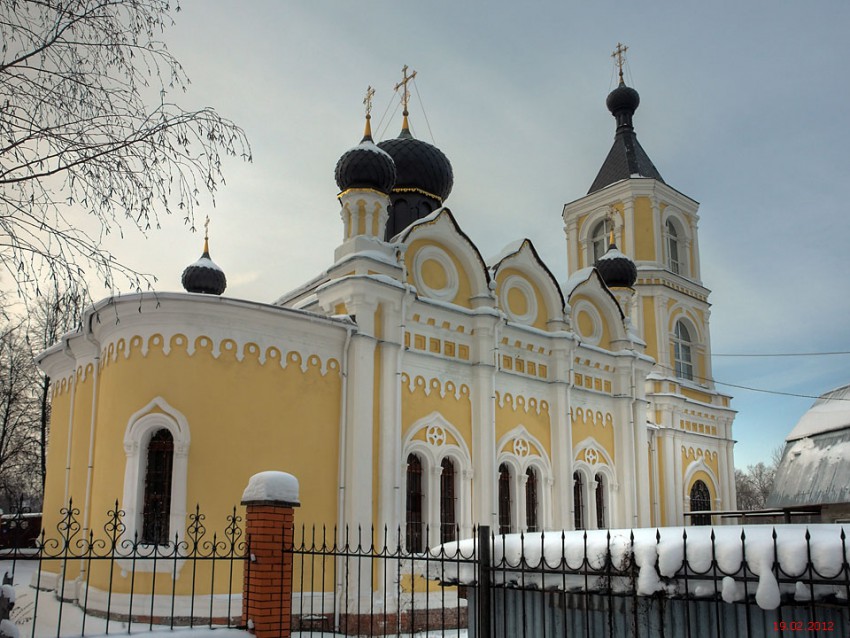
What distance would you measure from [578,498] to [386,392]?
5.32m

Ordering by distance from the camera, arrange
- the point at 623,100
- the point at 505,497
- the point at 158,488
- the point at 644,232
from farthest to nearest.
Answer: the point at 623,100 → the point at 644,232 → the point at 505,497 → the point at 158,488

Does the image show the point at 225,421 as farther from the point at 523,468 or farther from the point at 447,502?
the point at 523,468

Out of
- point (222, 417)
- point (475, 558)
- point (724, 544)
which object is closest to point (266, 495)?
point (475, 558)

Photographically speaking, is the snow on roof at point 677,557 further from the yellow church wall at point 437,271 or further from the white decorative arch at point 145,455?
the yellow church wall at point 437,271

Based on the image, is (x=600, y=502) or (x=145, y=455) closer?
(x=145, y=455)

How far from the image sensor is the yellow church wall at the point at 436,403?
12.5 m

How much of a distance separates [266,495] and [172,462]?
4.75m

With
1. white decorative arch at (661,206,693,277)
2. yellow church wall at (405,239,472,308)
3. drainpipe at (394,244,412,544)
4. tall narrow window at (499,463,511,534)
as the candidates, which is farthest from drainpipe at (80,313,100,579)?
white decorative arch at (661,206,693,277)

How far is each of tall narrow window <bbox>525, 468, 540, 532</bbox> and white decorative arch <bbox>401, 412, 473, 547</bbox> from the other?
1.57m

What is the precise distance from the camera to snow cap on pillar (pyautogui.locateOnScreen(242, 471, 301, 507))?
632 centimetres

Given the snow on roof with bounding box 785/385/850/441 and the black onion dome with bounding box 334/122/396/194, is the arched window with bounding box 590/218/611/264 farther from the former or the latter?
the snow on roof with bounding box 785/385/850/441

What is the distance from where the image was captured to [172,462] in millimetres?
10531

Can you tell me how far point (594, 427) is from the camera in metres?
15.6

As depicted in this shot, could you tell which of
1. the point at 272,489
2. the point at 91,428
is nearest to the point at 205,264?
the point at 91,428
